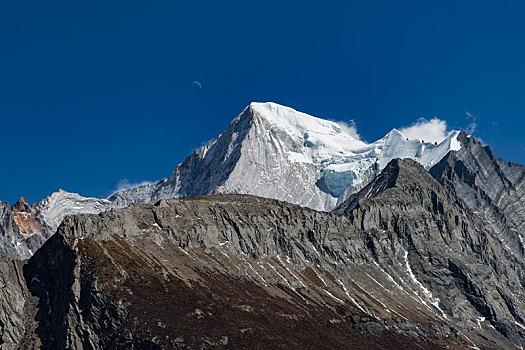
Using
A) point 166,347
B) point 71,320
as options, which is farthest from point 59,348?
point 166,347

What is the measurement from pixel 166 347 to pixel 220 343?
17056 mm

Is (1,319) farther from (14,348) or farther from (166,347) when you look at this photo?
(166,347)

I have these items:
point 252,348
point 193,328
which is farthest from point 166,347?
point 252,348

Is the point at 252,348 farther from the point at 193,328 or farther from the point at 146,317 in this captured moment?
the point at 146,317

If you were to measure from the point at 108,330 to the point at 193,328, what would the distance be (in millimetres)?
25226

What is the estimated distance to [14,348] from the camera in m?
194

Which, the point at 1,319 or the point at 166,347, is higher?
the point at 1,319

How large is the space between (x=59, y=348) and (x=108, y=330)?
14.8 m

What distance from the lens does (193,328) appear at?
198750 millimetres

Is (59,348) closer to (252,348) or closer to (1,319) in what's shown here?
(1,319)

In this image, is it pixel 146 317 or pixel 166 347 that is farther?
pixel 146 317

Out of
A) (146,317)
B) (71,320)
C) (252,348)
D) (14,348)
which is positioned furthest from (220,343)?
(14,348)

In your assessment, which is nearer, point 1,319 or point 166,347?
point 166,347

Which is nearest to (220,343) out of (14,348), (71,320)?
(71,320)
